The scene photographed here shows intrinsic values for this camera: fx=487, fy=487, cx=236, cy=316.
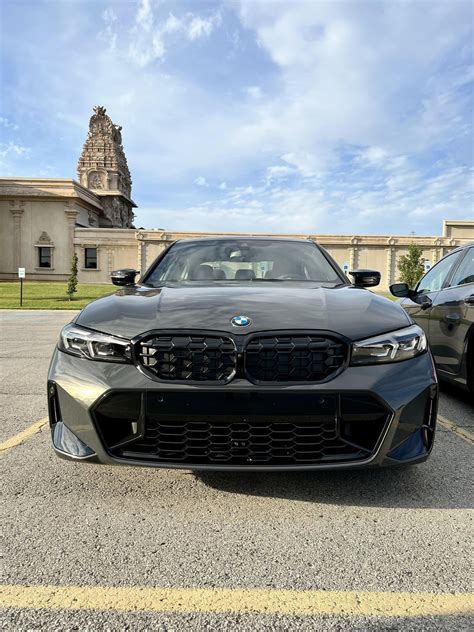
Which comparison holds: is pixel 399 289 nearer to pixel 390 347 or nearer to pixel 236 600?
pixel 390 347

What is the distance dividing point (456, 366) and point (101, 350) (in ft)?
10.9

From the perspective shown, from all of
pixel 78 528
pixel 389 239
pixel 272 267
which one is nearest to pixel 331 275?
pixel 272 267

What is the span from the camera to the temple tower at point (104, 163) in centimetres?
6881

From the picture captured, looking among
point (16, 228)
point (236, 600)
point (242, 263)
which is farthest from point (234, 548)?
point (16, 228)

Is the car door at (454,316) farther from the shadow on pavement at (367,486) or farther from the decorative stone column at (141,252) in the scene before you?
the decorative stone column at (141,252)

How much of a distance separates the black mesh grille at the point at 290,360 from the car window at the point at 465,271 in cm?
270

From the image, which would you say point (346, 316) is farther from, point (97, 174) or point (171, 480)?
point (97, 174)

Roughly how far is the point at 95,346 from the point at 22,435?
1.62 metres

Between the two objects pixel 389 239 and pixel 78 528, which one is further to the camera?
pixel 389 239

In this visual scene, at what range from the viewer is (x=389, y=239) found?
51.7 m

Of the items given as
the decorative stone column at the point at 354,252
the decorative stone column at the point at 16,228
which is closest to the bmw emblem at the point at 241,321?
the decorative stone column at the point at 354,252

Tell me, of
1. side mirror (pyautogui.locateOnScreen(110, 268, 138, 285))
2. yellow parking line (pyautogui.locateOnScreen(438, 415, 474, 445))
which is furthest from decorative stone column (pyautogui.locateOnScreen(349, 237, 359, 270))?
side mirror (pyautogui.locateOnScreen(110, 268, 138, 285))

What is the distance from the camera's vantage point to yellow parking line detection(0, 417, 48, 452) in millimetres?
3400

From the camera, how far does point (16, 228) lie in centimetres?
4872
